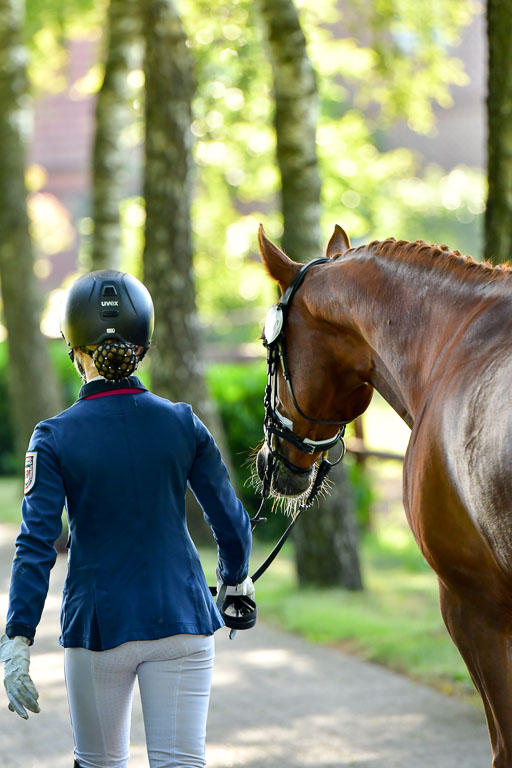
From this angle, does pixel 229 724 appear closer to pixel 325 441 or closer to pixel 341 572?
pixel 325 441

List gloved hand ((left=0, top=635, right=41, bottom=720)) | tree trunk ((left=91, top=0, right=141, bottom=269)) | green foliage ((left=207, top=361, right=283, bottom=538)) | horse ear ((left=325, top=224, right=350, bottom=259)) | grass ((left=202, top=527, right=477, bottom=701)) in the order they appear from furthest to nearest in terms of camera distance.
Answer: tree trunk ((left=91, top=0, right=141, bottom=269)), green foliage ((left=207, top=361, right=283, bottom=538)), grass ((left=202, top=527, right=477, bottom=701)), horse ear ((left=325, top=224, right=350, bottom=259)), gloved hand ((left=0, top=635, right=41, bottom=720))

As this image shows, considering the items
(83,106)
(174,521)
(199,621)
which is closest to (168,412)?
(174,521)

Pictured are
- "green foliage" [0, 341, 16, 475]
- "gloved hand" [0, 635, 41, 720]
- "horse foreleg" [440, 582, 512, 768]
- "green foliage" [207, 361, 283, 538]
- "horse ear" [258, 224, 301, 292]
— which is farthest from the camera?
"green foliage" [0, 341, 16, 475]

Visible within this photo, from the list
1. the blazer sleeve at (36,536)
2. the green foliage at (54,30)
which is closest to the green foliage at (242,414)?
the green foliage at (54,30)

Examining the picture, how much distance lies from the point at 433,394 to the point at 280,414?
79 centimetres

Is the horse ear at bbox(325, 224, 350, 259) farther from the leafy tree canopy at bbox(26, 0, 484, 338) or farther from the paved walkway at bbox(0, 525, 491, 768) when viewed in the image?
the leafy tree canopy at bbox(26, 0, 484, 338)

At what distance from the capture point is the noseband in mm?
3701

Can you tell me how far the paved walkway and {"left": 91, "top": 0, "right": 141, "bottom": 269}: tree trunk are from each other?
6110 millimetres

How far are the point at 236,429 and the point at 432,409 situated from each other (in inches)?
317

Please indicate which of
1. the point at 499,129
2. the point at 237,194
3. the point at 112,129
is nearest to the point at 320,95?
the point at 237,194

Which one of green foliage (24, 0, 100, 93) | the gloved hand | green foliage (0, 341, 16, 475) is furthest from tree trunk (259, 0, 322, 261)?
green foliage (0, 341, 16, 475)

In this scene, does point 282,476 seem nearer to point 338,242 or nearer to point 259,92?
point 338,242

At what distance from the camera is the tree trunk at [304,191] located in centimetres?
788

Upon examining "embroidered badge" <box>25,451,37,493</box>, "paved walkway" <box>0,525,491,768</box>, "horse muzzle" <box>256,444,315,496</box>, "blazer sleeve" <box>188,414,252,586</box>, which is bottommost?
"paved walkway" <box>0,525,491,768</box>
